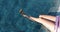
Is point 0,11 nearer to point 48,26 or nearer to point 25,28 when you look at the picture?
point 25,28

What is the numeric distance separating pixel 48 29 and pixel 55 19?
80 millimetres

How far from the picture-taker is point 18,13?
106cm

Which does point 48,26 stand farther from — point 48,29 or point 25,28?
point 25,28

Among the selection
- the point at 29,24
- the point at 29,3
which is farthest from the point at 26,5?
the point at 29,24

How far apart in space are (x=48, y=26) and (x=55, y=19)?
6cm

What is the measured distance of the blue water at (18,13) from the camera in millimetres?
1058

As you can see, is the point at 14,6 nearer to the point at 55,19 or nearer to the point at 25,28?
the point at 25,28

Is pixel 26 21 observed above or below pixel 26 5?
below

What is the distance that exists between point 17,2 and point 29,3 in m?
0.08

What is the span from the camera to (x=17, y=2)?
106 centimetres

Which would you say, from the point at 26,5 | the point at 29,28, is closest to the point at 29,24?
the point at 29,28

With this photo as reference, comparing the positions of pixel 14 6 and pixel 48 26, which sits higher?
pixel 14 6

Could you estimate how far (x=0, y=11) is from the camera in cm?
106

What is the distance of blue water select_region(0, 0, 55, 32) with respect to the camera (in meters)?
1.06
